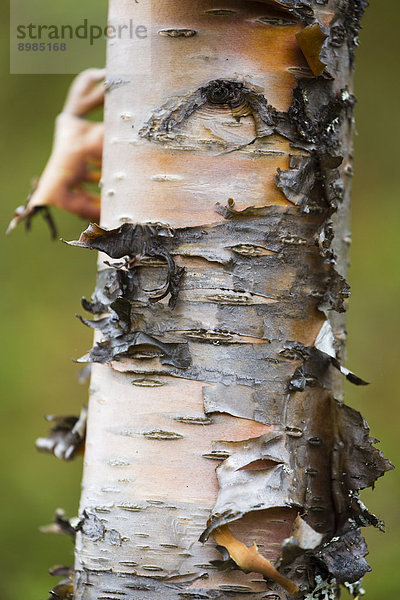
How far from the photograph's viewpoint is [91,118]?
2.39 meters

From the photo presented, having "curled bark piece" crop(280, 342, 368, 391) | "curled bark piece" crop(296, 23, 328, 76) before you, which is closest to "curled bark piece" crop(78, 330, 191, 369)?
"curled bark piece" crop(280, 342, 368, 391)

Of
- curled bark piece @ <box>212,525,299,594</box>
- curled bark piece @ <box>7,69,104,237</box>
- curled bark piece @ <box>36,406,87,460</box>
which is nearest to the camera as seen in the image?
curled bark piece @ <box>212,525,299,594</box>

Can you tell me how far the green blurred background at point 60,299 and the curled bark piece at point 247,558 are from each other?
4.81ft

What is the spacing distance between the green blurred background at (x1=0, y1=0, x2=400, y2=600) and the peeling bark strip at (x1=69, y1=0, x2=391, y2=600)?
4.68 feet

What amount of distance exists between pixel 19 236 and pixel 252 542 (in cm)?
210

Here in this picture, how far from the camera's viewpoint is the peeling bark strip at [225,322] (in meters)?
0.68

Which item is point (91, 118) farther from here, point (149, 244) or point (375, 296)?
point (149, 244)

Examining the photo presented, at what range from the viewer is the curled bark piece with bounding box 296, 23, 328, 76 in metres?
0.68

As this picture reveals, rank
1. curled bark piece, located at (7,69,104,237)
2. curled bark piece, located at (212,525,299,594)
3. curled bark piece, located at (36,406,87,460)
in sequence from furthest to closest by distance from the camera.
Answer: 1. curled bark piece, located at (7,69,104,237)
2. curled bark piece, located at (36,406,87,460)
3. curled bark piece, located at (212,525,299,594)

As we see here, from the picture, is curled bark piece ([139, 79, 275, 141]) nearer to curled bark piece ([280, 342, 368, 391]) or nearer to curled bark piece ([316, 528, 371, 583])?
curled bark piece ([280, 342, 368, 391])

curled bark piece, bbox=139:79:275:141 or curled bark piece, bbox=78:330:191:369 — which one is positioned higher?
curled bark piece, bbox=139:79:275:141

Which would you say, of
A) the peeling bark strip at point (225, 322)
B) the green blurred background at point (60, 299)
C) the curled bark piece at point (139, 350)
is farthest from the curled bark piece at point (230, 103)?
the green blurred background at point (60, 299)

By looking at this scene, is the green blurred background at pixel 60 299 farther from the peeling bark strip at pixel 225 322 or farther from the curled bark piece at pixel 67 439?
the peeling bark strip at pixel 225 322

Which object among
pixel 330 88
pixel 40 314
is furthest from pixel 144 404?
pixel 40 314
